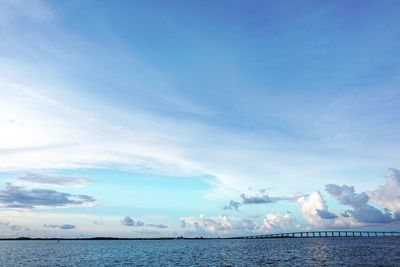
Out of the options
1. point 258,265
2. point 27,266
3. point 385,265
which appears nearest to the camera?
point 385,265

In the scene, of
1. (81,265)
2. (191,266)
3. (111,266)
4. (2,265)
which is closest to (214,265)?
(191,266)

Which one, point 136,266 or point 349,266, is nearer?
point 349,266

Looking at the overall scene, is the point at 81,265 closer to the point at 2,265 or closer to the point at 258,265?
the point at 2,265

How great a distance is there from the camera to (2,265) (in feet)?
335

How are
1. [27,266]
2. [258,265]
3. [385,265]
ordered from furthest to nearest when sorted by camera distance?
[27,266]
[258,265]
[385,265]

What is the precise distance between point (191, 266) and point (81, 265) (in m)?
29.8

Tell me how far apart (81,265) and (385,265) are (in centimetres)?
7238

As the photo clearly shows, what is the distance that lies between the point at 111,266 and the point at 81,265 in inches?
330

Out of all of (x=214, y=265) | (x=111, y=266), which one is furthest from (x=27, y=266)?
(x=214, y=265)

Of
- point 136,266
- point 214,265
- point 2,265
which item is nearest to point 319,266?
point 214,265

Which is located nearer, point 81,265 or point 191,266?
point 191,266

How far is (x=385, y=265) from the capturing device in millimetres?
81125

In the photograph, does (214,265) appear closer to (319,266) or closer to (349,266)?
(319,266)

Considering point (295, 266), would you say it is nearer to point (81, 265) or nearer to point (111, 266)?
point (111, 266)
